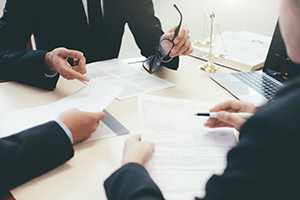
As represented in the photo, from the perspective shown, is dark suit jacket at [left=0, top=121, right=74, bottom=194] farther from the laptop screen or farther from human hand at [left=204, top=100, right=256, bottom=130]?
the laptop screen

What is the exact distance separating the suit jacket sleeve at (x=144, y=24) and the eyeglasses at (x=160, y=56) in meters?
0.21

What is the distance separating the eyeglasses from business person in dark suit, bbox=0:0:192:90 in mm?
28

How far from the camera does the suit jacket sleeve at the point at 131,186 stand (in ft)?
1.25

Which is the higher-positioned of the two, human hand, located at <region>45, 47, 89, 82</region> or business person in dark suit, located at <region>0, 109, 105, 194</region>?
human hand, located at <region>45, 47, 89, 82</region>

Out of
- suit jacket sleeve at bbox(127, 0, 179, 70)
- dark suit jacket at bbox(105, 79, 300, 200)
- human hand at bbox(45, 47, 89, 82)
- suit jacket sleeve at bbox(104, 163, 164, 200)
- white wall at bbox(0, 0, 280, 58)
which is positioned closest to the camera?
dark suit jacket at bbox(105, 79, 300, 200)

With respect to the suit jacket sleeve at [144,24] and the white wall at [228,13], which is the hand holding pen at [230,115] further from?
the white wall at [228,13]

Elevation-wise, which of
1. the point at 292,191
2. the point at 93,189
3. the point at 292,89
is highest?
the point at 292,89

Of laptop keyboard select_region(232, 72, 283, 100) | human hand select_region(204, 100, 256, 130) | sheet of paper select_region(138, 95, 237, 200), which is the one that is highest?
human hand select_region(204, 100, 256, 130)

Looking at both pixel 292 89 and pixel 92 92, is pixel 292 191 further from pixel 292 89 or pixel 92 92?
pixel 92 92

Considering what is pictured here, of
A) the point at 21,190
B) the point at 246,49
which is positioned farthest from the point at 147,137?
the point at 246,49

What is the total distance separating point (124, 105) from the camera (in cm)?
75

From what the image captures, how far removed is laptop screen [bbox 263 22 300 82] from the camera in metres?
0.93

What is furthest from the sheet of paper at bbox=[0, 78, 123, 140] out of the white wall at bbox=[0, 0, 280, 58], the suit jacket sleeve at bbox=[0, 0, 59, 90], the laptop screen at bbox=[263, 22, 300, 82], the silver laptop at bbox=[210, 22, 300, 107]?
the white wall at bbox=[0, 0, 280, 58]

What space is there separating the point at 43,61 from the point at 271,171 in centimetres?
83
